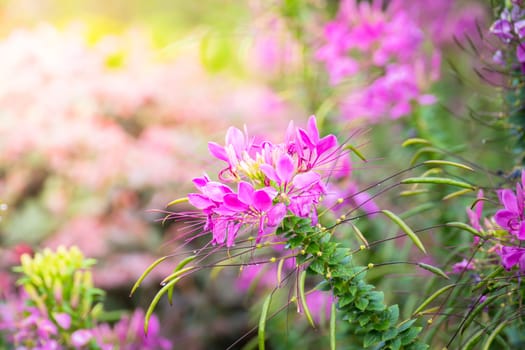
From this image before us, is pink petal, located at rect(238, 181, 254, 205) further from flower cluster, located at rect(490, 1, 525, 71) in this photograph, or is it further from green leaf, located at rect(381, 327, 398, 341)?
flower cluster, located at rect(490, 1, 525, 71)

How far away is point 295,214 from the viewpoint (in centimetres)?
75

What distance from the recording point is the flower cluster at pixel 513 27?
938mm

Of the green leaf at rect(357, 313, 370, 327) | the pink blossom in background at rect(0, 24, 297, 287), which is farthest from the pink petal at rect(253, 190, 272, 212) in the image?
the pink blossom in background at rect(0, 24, 297, 287)

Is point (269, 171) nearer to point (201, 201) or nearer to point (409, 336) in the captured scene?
point (201, 201)

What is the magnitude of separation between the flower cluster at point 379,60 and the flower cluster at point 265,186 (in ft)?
2.37

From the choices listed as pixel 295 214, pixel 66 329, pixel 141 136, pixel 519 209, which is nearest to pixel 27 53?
pixel 141 136

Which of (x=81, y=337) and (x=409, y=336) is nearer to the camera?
(x=409, y=336)

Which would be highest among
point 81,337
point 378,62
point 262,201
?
point 378,62

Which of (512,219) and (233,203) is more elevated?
(233,203)

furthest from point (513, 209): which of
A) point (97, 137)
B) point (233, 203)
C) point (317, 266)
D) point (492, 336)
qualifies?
point (97, 137)

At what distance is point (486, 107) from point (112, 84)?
1.43 metres

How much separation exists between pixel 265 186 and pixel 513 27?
1.69 ft

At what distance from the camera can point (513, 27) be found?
0.93 m

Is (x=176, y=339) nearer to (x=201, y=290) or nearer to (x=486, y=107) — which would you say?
(x=201, y=290)
